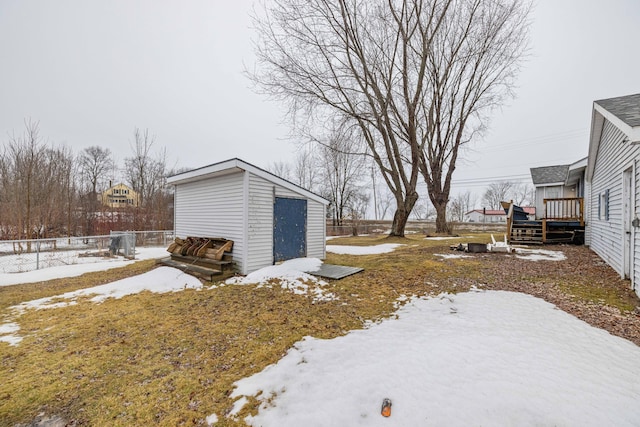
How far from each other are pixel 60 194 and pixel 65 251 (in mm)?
8970

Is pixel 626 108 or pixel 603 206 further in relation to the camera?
pixel 603 206

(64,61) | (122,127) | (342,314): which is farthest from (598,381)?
(122,127)

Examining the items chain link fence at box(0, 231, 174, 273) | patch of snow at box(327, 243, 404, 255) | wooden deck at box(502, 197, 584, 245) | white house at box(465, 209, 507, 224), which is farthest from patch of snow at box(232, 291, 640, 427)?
white house at box(465, 209, 507, 224)

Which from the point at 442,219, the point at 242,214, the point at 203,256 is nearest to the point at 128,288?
the point at 203,256

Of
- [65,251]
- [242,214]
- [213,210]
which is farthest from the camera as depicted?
[65,251]

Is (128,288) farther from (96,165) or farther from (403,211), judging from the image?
(96,165)

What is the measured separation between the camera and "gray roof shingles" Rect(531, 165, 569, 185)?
54.2ft

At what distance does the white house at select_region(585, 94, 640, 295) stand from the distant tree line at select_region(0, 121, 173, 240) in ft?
68.9

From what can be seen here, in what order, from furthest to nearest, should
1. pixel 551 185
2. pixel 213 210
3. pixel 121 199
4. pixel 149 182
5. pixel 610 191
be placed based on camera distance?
pixel 121 199 < pixel 149 182 < pixel 551 185 < pixel 213 210 < pixel 610 191

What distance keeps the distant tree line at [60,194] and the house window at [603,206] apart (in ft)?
70.8

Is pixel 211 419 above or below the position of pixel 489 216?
below

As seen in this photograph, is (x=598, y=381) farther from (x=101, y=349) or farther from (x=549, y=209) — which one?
(x=549, y=209)

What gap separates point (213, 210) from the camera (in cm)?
802

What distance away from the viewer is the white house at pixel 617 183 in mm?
4457
